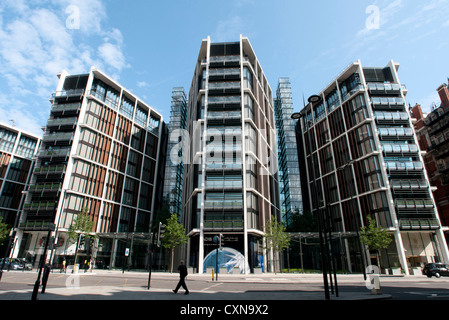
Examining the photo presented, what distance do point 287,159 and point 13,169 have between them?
69.1 metres

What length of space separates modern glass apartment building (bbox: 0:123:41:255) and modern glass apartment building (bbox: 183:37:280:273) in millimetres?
42784

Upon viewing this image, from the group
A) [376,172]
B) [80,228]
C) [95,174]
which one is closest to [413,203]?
[376,172]

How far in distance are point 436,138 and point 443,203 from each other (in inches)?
530

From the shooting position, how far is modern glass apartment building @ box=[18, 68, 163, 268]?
46250 millimetres

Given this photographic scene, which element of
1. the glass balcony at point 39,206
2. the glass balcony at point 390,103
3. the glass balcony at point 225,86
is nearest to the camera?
the glass balcony at point 39,206

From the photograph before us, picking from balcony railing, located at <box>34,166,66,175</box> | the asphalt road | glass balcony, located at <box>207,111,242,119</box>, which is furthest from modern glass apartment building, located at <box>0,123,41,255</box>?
the asphalt road

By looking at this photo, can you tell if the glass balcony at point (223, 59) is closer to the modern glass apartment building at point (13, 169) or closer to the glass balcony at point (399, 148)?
the glass balcony at point (399, 148)

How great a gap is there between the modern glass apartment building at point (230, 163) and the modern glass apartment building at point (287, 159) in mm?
12456

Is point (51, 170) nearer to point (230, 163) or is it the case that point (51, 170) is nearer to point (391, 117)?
point (230, 163)

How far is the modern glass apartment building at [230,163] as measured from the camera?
132ft

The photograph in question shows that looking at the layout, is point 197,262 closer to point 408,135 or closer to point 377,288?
point 377,288

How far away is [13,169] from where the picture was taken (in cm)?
6356

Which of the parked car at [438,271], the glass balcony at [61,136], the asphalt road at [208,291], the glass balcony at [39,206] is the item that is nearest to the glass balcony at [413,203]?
the parked car at [438,271]

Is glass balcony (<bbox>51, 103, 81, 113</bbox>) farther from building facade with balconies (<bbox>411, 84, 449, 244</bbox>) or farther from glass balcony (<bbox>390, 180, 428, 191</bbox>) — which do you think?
building facade with balconies (<bbox>411, 84, 449, 244</bbox>)
